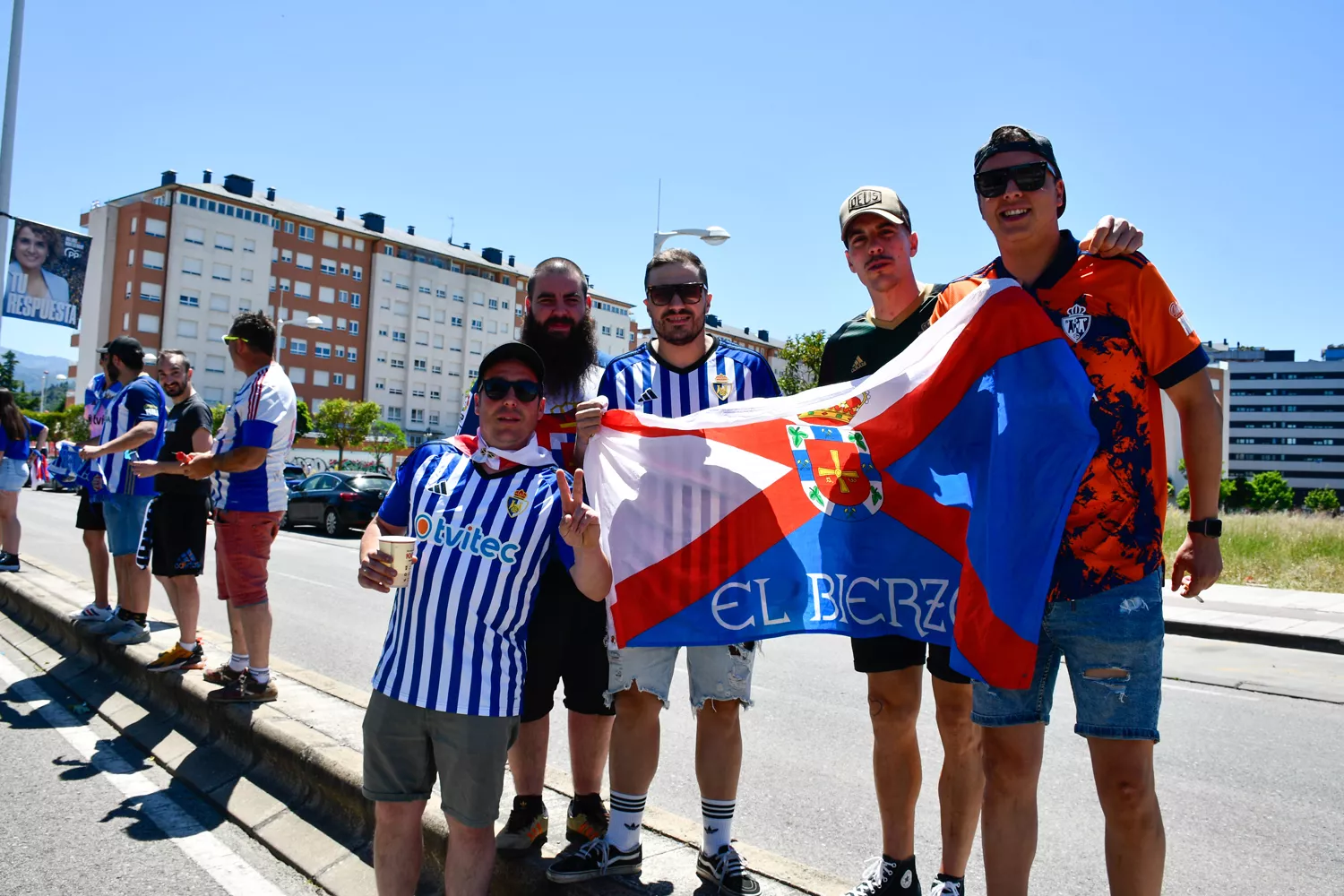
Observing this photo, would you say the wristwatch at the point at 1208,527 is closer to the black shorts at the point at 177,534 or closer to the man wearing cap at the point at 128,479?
the black shorts at the point at 177,534

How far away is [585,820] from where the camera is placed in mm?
3352

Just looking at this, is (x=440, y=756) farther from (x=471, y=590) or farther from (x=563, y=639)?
(x=563, y=639)

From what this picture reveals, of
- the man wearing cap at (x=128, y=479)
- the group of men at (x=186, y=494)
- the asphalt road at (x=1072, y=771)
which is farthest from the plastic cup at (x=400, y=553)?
the man wearing cap at (x=128, y=479)

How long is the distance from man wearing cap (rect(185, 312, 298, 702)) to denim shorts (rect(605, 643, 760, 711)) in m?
2.83

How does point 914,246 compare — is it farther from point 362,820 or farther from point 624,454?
point 362,820

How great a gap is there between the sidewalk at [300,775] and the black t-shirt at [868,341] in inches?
70.4

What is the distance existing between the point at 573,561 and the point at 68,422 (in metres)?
67.5

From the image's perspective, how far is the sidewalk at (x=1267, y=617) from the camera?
1046 centimetres

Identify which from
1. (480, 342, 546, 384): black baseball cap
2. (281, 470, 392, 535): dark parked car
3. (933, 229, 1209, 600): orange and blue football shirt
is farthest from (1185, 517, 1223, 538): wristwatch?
(281, 470, 392, 535): dark parked car

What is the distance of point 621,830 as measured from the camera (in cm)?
321

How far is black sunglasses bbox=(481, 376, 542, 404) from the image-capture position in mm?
3031

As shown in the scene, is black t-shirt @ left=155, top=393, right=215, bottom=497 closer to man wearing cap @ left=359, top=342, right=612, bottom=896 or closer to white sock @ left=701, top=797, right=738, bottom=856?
man wearing cap @ left=359, top=342, right=612, bottom=896

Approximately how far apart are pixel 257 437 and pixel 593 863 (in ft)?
10.7

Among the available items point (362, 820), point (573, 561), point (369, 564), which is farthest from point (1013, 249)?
point (362, 820)
